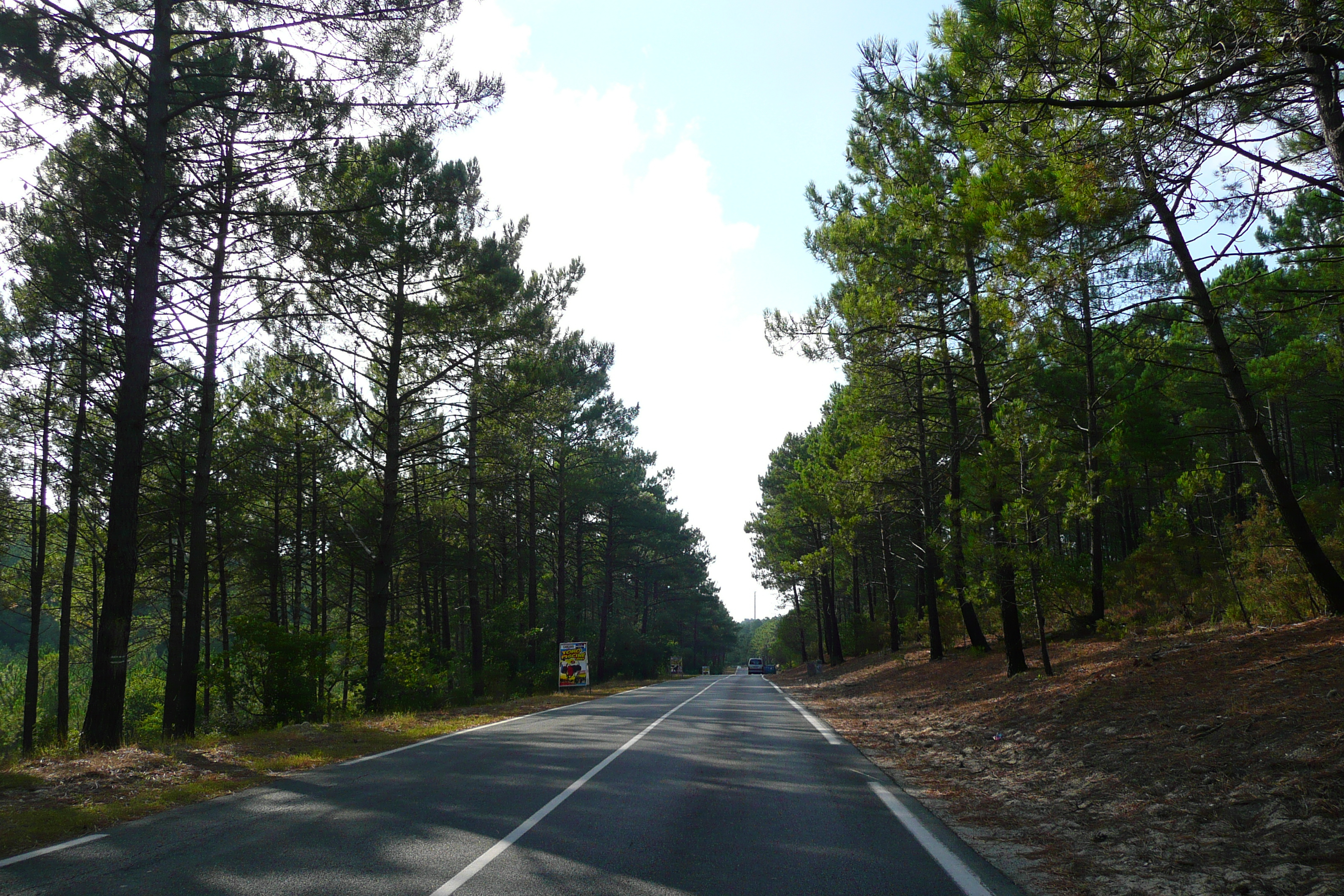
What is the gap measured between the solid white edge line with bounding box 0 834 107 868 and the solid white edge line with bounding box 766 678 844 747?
9167mm

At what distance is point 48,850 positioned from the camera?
557cm

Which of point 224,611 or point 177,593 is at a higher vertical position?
point 177,593

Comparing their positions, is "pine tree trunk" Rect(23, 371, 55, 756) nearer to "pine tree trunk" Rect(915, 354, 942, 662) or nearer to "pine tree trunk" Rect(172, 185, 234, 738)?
"pine tree trunk" Rect(172, 185, 234, 738)

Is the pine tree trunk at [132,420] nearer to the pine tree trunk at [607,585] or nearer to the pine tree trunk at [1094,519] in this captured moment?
the pine tree trunk at [1094,519]

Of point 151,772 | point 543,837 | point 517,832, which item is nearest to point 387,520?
point 151,772

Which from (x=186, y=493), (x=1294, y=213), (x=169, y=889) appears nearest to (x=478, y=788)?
(x=169, y=889)

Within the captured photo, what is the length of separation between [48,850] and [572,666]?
25.9 meters

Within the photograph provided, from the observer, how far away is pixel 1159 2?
7129 mm

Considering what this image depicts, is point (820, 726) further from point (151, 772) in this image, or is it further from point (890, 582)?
point (890, 582)

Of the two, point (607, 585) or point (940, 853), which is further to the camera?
point (607, 585)

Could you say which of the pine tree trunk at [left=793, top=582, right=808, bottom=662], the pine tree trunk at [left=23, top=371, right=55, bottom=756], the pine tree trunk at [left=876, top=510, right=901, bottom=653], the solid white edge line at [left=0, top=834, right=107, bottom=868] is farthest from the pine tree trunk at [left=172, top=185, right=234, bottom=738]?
the pine tree trunk at [left=793, top=582, right=808, bottom=662]

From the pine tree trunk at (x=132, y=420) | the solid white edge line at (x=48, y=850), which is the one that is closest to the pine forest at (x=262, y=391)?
the pine tree trunk at (x=132, y=420)

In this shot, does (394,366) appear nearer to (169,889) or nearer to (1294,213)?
(169,889)

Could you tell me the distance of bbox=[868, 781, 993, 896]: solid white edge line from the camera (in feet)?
15.2
